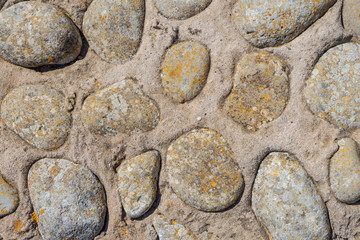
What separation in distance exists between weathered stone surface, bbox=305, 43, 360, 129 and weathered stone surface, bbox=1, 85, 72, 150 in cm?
118

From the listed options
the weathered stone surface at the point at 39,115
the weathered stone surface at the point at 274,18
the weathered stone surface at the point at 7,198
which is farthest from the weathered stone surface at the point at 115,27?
the weathered stone surface at the point at 7,198

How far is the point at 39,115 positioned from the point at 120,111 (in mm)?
399

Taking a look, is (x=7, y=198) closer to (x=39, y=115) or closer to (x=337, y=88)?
(x=39, y=115)

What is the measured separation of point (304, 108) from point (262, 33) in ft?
1.33

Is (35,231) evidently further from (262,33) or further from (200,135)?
(262,33)

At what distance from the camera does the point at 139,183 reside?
1.50 metres

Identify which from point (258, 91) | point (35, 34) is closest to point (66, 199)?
point (35, 34)

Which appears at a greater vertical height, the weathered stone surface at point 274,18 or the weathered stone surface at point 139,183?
the weathered stone surface at point 274,18

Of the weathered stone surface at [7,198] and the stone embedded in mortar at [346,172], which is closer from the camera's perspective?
the stone embedded in mortar at [346,172]

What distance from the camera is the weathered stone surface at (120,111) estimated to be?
1.51 meters

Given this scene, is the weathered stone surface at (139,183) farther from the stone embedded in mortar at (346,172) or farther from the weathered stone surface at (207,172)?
the stone embedded in mortar at (346,172)

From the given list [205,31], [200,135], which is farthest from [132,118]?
[205,31]

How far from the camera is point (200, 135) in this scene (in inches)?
59.5

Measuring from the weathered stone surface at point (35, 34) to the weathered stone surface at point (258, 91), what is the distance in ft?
2.72
